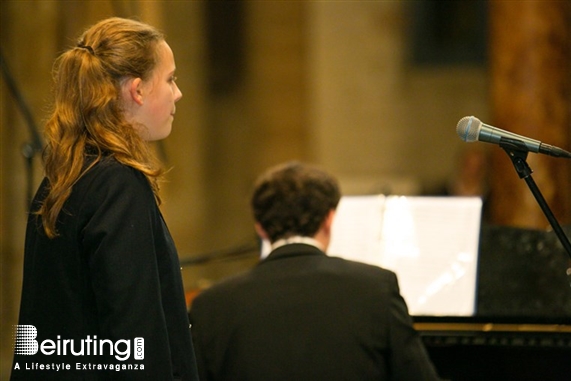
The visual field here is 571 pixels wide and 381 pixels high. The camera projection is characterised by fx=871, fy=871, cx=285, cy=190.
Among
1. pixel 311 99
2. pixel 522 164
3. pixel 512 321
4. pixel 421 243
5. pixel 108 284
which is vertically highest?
pixel 522 164

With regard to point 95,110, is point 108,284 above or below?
below

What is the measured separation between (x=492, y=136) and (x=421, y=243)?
1340 millimetres

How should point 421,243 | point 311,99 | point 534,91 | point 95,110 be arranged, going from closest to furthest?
1. point 95,110
2. point 421,243
3. point 534,91
4. point 311,99

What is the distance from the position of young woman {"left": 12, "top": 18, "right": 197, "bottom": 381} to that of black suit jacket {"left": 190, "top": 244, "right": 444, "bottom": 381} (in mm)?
690

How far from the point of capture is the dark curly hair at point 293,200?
108 inches

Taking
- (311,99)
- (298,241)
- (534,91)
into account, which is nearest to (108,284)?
(298,241)

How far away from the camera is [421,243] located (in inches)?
133

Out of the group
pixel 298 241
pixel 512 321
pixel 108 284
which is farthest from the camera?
pixel 512 321

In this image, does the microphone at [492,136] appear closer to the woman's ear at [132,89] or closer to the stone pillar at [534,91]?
the woman's ear at [132,89]

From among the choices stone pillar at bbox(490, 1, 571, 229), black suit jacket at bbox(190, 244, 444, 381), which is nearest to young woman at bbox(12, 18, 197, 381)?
black suit jacket at bbox(190, 244, 444, 381)

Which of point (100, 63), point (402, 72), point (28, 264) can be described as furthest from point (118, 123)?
point (402, 72)

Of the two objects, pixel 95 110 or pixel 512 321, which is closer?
pixel 95 110

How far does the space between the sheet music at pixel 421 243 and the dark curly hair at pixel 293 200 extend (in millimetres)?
647

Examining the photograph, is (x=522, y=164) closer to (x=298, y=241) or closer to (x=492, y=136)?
(x=492, y=136)
